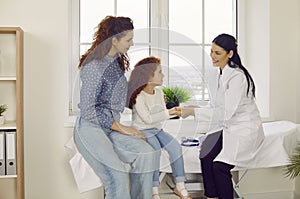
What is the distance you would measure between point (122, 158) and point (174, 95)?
1.36 feet

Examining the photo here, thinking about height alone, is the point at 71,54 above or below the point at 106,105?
above

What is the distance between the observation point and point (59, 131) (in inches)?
127

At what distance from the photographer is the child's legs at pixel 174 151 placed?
8.34ft

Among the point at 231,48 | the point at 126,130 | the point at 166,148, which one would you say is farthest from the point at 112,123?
the point at 231,48

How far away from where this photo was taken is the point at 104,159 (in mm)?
2512

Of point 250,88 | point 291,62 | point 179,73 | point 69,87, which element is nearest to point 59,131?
point 69,87

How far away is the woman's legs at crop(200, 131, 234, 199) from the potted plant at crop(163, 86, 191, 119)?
33 cm

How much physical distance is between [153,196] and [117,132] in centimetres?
39

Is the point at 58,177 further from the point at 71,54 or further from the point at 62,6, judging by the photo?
the point at 62,6

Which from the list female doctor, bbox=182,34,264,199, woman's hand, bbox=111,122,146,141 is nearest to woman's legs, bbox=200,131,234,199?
female doctor, bbox=182,34,264,199

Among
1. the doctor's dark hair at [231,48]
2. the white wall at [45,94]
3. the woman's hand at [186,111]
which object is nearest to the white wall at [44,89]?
the white wall at [45,94]

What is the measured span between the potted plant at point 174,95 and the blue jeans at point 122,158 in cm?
25

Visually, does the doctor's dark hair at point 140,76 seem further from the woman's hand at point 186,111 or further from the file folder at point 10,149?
the file folder at point 10,149

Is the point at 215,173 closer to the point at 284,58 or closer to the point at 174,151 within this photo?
the point at 174,151
